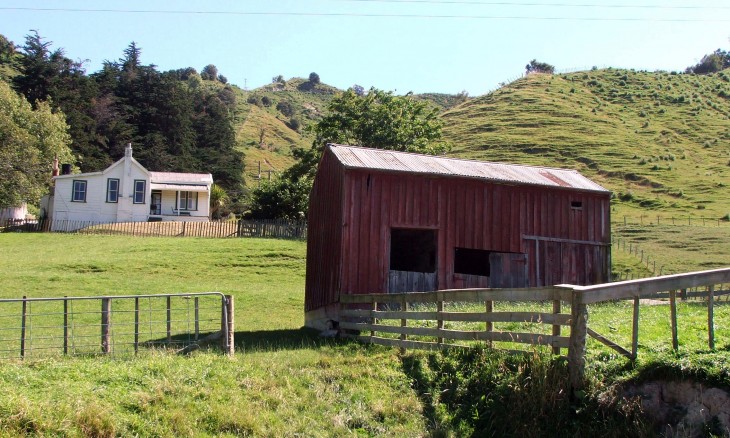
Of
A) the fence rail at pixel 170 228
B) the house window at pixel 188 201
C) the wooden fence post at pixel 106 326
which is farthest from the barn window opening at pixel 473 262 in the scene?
the house window at pixel 188 201

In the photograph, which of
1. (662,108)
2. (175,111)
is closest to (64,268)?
(175,111)

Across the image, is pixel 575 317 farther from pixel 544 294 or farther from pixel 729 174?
pixel 729 174

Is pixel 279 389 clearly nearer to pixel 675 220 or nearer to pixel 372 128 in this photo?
pixel 372 128

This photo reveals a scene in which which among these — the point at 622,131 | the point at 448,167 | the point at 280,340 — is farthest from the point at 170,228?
the point at 622,131

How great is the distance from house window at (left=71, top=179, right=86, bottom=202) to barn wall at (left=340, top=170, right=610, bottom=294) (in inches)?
1359

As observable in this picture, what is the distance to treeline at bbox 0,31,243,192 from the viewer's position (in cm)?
6856

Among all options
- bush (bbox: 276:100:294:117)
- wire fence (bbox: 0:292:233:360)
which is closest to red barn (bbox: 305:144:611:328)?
wire fence (bbox: 0:292:233:360)

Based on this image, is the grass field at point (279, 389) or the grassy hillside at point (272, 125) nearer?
the grass field at point (279, 389)

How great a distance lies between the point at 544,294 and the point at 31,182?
48.0 metres

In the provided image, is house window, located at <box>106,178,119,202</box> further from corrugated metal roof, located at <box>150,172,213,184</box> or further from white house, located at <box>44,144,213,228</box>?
corrugated metal roof, located at <box>150,172,213,184</box>

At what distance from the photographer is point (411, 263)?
26.1m

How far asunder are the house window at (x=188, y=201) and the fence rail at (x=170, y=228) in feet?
25.1

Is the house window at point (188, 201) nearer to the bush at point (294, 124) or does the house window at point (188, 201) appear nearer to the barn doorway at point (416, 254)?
the barn doorway at point (416, 254)

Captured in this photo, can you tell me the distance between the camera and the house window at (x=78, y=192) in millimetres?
48000
